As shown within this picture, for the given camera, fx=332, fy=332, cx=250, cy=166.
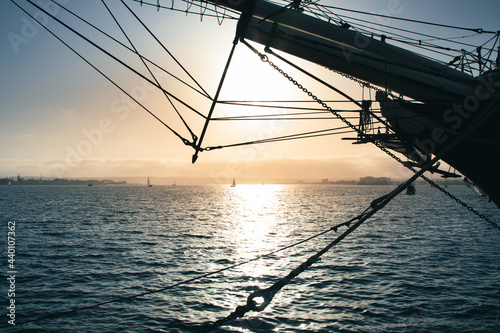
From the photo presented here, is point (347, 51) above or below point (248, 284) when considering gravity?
above

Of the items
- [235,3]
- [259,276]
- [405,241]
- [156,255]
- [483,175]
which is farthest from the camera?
[405,241]

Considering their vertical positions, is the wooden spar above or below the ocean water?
above

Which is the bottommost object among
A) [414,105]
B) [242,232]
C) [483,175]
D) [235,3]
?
[242,232]

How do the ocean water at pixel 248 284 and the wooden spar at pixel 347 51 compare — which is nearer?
the wooden spar at pixel 347 51

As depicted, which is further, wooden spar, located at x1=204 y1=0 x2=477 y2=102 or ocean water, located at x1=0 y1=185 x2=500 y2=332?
ocean water, located at x1=0 y1=185 x2=500 y2=332

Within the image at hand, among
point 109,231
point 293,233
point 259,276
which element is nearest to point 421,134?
point 259,276

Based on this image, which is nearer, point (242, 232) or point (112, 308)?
point (112, 308)

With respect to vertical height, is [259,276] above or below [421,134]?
below

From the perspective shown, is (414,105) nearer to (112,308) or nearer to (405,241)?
(112,308)

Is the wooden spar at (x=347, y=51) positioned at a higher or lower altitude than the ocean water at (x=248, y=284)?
higher

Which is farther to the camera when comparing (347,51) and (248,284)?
(248,284)

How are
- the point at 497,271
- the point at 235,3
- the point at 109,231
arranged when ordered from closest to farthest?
the point at 235,3 → the point at 497,271 → the point at 109,231

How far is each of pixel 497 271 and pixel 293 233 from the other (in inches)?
789

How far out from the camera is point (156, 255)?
2461 centimetres
